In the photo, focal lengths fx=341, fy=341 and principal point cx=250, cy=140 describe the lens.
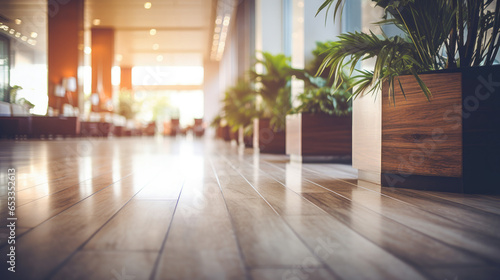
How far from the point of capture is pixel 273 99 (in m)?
4.96

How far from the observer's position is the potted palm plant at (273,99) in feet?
15.1

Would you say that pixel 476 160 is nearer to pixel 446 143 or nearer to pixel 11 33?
pixel 446 143

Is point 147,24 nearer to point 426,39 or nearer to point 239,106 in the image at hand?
point 239,106

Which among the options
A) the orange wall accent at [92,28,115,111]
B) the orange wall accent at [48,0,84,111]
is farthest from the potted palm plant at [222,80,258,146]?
the orange wall accent at [92,28,115,111]

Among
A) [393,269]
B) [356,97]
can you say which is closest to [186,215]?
[393,269]

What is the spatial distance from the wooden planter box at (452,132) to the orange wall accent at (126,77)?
793 inches

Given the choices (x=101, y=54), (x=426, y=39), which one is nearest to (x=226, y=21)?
(x=101, y=54)

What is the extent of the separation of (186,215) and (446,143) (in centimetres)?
129

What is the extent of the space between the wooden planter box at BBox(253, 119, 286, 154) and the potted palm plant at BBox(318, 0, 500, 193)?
3012 mm

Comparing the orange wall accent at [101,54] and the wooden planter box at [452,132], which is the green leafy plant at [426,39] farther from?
the orange wall accent at [101,54]

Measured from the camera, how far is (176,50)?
16.9 m

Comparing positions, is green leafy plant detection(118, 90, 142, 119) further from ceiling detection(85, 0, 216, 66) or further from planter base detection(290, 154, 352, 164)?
planter base detection(290, 154, 352, 164)

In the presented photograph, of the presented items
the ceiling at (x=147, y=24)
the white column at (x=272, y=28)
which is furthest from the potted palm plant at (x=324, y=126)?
the ceiling at (x=147, y=24)

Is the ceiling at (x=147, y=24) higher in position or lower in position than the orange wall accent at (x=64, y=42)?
higher
